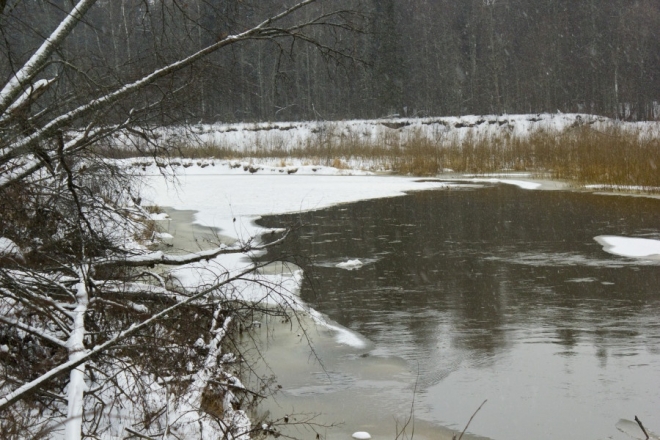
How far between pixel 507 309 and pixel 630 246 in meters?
3.84

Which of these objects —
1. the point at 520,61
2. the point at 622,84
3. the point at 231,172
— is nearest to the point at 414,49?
the point at 520,61

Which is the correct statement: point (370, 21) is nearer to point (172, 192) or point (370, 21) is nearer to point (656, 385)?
point (656, 385)

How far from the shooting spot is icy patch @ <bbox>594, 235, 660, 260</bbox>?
32.0 feet

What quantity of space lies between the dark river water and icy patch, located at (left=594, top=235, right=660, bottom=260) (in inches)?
7.9

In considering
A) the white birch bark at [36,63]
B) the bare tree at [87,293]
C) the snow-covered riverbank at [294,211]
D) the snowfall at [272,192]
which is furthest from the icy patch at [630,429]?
the white birch bark at [36,63]

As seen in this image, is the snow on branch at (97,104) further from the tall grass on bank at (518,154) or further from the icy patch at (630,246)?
the tall grass on bank at (518,154)

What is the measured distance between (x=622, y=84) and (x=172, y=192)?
1255 inches

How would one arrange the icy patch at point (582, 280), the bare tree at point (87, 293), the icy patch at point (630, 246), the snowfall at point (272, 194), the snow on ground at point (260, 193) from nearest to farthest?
the bare tree at point (87, 293) → the snowfall at point (272, 194) → the icy patch at point (582, 280) → the icy patch at point (630, 246) → the snow on ground at point (260, 193)

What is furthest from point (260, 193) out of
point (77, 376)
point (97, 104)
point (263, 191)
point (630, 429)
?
point (77, 376)

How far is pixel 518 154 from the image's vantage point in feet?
76.8

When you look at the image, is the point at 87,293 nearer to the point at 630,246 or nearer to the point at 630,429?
the point at 630,429

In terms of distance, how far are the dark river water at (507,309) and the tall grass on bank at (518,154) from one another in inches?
133

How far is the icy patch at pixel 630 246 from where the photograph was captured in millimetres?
9742

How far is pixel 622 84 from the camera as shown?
142ft
